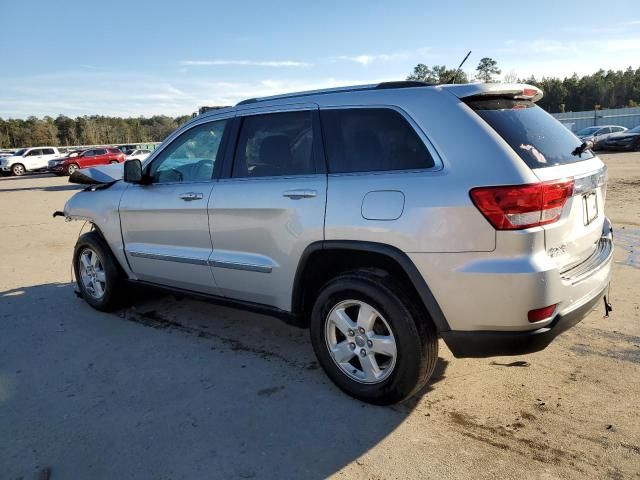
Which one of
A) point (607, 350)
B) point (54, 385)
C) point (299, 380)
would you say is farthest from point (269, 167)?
point (607, 350)

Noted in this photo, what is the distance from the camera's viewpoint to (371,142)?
3160 mm

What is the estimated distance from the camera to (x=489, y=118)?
286 cm

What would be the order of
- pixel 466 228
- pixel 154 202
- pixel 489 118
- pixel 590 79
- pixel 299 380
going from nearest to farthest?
pixel 466 228
pixel 489 118
pixel 299 380
pixel 154 202
pixel 590 79

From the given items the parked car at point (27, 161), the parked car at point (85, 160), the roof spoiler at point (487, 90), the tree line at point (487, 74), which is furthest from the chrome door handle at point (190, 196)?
the tree line at point (487, 74)

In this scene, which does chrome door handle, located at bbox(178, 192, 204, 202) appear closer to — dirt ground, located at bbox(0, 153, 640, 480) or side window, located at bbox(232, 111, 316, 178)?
side window, located at bbox(232, 111, 316, 178)

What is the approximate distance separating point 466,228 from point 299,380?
1656mm

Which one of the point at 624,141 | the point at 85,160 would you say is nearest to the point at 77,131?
the point at 85,160

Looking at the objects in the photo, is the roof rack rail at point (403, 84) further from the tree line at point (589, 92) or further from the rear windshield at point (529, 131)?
the tree line at point (589, 92)

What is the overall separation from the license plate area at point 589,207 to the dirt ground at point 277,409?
1097 mm

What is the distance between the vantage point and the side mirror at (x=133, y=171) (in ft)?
14.6

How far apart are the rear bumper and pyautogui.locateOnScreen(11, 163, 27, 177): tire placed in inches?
1528

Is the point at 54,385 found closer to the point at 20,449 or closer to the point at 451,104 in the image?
the point at 20,449

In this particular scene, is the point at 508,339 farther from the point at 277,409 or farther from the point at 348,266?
the point at 277,409

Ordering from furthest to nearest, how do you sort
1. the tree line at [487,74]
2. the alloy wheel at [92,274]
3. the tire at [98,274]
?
the tree line at [487,74]
the alloy wheel at [92,274]
the tire at [98,274]
